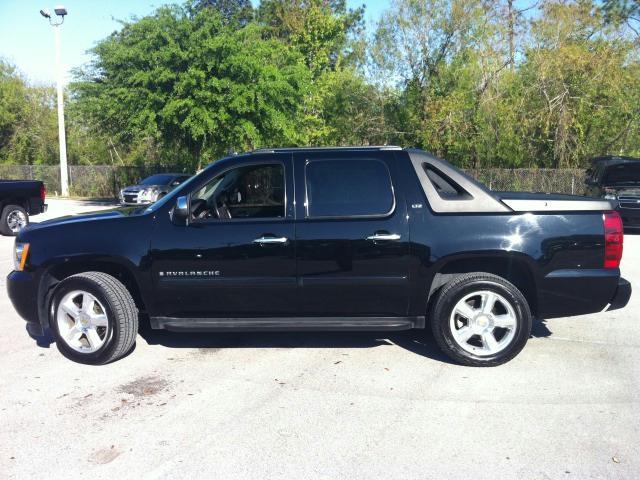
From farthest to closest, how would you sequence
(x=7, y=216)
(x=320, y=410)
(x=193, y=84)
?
1. (x=193, y=84)
2. (x=7, y=216)
3. (x=320, y=410)

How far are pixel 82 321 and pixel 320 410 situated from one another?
7.60 ft

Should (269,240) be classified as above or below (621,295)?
above

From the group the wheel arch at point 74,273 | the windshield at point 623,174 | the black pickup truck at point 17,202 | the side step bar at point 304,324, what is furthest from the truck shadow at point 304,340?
the black pickup truck at point 17,202

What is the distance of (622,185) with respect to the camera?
13.7 meters

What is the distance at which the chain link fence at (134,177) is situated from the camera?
2309 centimetres

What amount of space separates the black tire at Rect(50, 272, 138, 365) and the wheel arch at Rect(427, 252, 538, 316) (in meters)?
2.59

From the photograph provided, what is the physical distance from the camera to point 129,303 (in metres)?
4.83

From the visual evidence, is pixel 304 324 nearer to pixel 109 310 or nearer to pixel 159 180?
pixel 109 310

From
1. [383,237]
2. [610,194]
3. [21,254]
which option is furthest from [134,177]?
[383,237]

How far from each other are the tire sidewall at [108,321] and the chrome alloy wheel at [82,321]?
0.09 feet

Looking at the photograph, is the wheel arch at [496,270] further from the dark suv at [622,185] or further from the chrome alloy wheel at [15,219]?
the chrome alloy wheel at [15,219]

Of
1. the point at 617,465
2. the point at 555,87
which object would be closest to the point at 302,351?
the point at 617,465

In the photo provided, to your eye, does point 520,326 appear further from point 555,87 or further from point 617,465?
point 555,87

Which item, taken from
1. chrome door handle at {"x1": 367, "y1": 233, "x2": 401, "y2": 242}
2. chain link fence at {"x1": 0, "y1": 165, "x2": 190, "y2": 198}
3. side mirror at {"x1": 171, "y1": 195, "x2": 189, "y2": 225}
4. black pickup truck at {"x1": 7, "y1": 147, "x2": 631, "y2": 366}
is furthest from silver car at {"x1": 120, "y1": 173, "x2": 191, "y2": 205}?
chrome door handle at {"x1": 367, "y1": 233, "x2": 401, "y2": 242}
